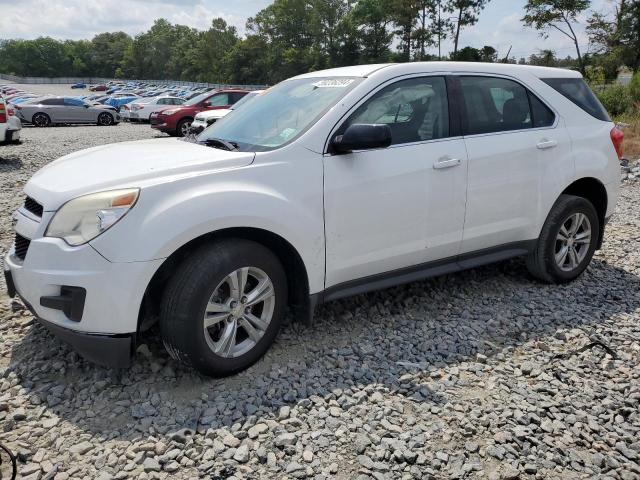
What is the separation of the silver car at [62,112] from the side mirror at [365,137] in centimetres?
2382

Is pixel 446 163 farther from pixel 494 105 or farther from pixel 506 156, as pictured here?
pixel 494 105

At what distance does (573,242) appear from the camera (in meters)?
4.84

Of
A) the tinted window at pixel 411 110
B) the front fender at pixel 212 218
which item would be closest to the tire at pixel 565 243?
the tinted window at pixel 411 110

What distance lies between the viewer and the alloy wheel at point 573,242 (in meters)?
4.75

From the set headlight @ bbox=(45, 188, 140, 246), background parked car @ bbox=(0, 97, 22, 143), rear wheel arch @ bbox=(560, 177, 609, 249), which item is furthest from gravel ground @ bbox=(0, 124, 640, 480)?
background parked car @ bbox=(0, 97, 22, 143)

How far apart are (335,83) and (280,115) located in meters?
0.45

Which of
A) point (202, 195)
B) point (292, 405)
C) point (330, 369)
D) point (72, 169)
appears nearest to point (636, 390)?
point (330, 369)

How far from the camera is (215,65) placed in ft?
302

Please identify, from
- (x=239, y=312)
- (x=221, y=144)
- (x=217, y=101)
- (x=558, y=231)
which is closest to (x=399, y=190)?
(x=221, y=144)

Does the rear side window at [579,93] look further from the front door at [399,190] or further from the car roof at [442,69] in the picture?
the front door at [399,190]

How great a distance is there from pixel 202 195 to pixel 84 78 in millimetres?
144566

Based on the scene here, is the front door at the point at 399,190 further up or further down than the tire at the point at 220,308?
further up

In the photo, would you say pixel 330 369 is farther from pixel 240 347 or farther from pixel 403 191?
pixel 403 191

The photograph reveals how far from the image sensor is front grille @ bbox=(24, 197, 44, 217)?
10.2 feet
